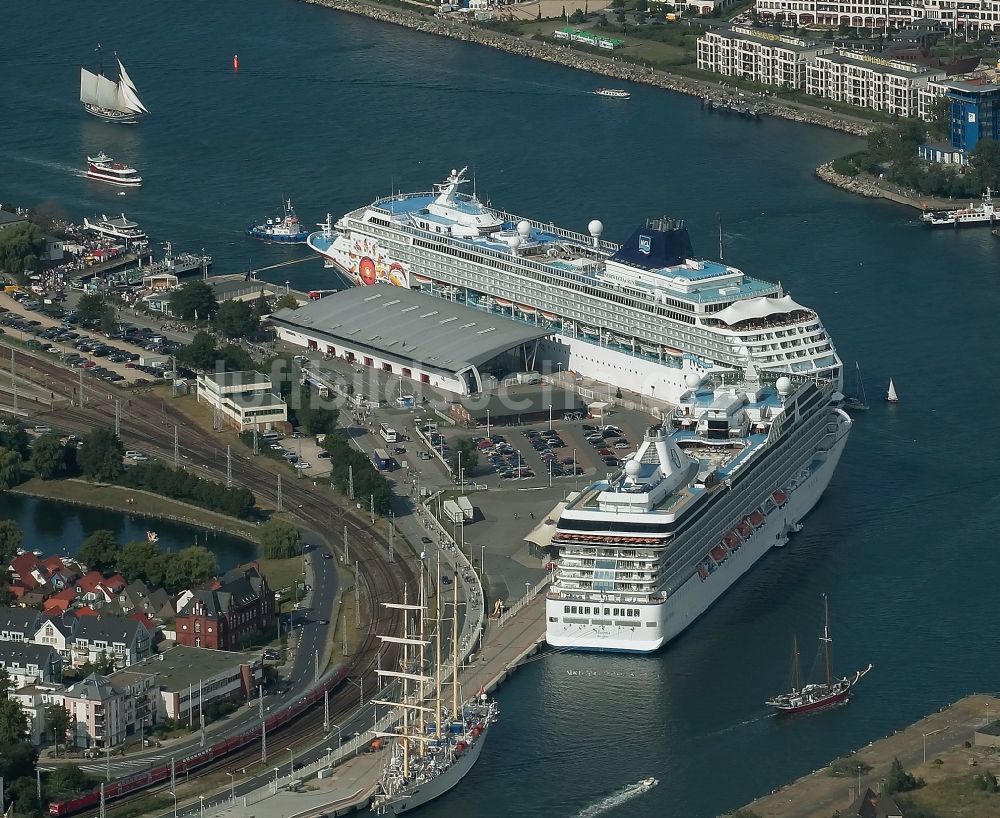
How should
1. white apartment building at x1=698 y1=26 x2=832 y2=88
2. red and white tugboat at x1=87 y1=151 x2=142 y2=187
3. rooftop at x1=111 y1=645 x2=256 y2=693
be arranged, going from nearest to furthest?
rooftop at x1=111 y1=645 x2=256 y2=693
red and white tugboat at x1=87 y1=151 x2=142 y2=187
white apartment building at x1=698 y1=26 x2=832 y2=88

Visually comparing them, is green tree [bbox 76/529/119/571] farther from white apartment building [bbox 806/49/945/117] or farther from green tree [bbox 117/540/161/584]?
white apartment building [bbox 806/49/945/117]

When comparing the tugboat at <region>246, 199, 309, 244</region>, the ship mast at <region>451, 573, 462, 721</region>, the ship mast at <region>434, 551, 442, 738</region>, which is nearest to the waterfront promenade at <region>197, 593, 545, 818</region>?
the ship mast at <region>451, 573, 462, 721</region>

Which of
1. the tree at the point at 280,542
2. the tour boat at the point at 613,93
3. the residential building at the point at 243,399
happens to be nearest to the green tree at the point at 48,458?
the residential building at the point at 243,399

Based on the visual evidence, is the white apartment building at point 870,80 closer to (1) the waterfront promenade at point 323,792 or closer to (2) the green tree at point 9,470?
(2) the green tree at point 9,470

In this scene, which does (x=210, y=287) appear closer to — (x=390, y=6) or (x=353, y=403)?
(x=353, y=403)

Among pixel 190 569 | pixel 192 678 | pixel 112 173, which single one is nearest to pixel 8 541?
pixel 190 569
